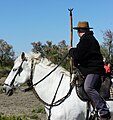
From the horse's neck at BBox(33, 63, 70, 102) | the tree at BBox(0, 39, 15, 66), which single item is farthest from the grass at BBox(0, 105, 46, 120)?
the tree at BBox(0, 39, 15, 66)

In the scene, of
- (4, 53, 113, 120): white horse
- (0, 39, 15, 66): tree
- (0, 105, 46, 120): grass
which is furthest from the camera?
(0, 39, 15, 66): tree

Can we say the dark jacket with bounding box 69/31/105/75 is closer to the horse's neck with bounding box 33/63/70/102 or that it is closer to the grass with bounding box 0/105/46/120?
the horse's neck with bounding box 33/63/70/102

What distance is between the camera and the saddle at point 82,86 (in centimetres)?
720

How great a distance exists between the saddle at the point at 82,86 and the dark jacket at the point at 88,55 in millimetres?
181

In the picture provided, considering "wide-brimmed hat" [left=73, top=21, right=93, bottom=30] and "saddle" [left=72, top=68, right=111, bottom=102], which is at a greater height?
"wide-brimmed hat" [left=73, top=21, right=93, bottom=30]

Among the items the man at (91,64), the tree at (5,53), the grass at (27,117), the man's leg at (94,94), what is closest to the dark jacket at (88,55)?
the man at (91,64)

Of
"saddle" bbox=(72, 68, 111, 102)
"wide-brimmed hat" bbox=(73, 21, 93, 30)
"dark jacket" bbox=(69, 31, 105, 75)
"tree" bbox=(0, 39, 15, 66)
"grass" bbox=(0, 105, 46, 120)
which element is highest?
"tree" bbox=(0, 39, 15, 66)

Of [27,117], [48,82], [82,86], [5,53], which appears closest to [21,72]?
[48,82]

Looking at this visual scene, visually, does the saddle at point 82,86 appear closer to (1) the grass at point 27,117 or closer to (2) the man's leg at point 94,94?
(2) the man's leg at point 94,94

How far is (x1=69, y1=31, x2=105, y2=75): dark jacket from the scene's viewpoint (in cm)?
689

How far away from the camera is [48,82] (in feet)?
25.3

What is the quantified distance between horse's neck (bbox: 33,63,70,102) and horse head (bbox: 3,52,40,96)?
0.16 meters

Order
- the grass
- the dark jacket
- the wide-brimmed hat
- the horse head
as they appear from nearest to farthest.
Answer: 1. the dark jacket
2. the wide-brimmed hat
3. the horse head
4. the grass

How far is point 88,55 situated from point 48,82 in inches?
48.6
